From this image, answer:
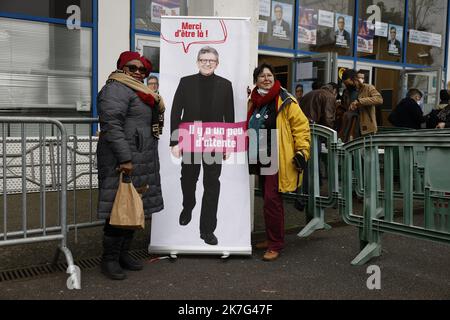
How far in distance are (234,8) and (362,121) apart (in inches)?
118

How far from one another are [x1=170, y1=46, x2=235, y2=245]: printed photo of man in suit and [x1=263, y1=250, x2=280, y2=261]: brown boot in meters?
0.49

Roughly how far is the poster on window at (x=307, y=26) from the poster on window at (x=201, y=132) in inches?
250

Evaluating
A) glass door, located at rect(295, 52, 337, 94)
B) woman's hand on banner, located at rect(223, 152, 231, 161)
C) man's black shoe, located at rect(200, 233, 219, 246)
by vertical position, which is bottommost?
man's black shoe, located at rect(200, 233, 219, 246)

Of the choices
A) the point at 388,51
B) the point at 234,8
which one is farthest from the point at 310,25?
the point at 234,8

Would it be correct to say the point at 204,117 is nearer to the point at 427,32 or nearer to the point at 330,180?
the point at 330,180

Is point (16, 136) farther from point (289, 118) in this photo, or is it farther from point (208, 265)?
point (289, 118)

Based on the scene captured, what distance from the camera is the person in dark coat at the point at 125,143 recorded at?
154 inches

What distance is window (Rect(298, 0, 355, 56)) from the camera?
1085cm

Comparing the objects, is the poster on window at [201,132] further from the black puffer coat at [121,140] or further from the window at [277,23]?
the window at [277,23]

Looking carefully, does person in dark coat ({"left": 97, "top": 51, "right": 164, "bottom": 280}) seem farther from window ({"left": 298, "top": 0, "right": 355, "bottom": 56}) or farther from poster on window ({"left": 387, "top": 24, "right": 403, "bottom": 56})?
poster on window ({"left": 387, "top": 24, "right": 403, "bottom": 56})

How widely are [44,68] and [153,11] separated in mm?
2176

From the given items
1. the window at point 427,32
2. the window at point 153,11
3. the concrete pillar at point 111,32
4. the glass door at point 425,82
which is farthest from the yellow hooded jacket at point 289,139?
the window at point 427,32

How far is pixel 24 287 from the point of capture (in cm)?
394

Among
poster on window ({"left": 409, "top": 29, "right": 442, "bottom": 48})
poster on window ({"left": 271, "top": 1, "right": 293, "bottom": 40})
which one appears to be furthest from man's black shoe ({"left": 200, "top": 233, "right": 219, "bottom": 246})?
poster on window ({"left": 409, "top": 29, "right": 442, "bottom": 48})
